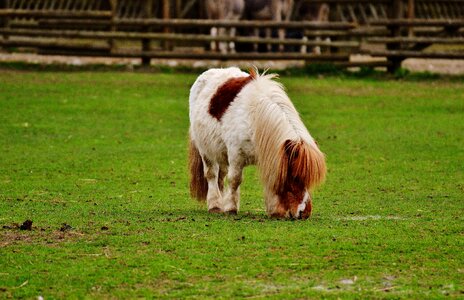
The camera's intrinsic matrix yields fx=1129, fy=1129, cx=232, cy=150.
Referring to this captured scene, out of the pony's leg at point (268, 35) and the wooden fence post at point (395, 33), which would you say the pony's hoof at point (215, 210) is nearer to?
the wooden fence post at point (395, 33)

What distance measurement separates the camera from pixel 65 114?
2055cm

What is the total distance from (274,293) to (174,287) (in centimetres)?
70

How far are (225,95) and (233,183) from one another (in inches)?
34.6

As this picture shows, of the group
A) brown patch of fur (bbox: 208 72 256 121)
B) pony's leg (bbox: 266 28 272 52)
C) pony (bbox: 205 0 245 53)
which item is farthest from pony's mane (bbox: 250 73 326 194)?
pony (bbox: 205 0 245 53)

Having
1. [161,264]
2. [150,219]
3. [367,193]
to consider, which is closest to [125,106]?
[367,193]

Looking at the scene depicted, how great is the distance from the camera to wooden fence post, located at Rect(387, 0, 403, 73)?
1033 inches

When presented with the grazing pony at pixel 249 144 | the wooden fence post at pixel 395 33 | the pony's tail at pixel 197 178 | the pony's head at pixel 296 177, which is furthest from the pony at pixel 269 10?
the pony's head at pixel 296 177

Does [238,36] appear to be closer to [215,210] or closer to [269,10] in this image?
[269,10]

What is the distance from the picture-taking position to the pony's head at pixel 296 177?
32.9 feet

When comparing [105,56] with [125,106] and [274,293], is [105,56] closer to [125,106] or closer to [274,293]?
[125,106]

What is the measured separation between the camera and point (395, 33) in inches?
1038

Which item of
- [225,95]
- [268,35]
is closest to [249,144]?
[225,95]

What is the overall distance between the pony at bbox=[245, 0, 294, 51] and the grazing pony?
57.5 ft

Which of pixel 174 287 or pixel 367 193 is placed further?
pixel 367 193
